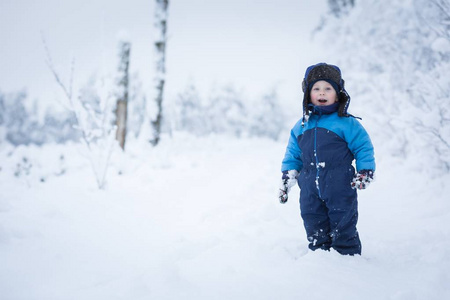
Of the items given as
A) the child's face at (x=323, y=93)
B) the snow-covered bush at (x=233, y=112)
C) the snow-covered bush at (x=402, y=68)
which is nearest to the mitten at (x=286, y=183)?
the child's face at (x=323, y=93)

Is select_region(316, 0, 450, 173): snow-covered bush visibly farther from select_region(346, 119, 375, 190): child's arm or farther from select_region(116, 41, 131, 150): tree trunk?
select_region(116, 41, 131, 150): tree trunk

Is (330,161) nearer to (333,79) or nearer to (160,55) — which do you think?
(333,79)

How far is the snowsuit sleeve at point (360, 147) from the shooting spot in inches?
70.1

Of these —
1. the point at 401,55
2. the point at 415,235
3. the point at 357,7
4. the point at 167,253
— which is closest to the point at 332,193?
the point at 415,235

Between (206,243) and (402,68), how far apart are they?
16.9 feet

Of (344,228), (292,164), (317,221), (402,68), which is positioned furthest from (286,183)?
(402,68)

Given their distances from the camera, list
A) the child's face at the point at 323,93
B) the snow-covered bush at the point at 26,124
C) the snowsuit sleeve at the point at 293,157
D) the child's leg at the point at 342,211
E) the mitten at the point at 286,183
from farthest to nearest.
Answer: the snow-covered bush at the point at 26,124 → the snowsuit sleeve at the point at 293,157 → the mitten at the point at 286,183 → the child's face at the point at 323,93 → the child's leg at the point at 342,211

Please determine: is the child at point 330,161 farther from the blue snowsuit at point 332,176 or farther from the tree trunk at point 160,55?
the tree trunk at point 160,55

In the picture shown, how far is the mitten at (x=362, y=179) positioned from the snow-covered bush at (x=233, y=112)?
81.2 feet

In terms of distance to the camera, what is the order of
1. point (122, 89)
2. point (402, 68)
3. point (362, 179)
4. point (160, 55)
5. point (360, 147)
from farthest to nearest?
point (160, 55)
point (122, 89)
point (402, 68)
point (360, 147)
point (362, 179)

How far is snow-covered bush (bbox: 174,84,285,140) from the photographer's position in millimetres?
26906

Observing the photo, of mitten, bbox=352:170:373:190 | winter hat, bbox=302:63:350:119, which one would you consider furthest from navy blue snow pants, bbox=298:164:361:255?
winter hat, bbox=302:63:350:119

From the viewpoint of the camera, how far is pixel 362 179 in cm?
172

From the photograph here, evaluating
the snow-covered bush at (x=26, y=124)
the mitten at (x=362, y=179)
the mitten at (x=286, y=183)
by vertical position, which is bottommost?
the snow-covered bush at (x=26, y=124)
